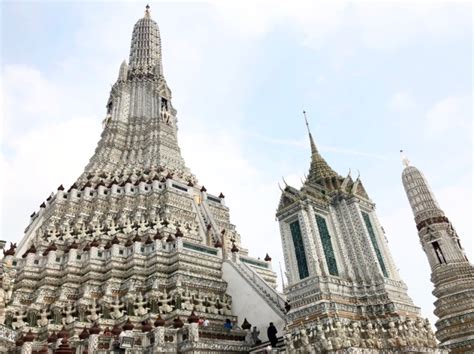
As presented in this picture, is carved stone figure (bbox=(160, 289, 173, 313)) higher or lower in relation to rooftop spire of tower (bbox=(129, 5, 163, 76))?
lower

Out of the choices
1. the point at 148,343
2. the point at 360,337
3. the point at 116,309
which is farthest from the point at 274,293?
the point at 116,309

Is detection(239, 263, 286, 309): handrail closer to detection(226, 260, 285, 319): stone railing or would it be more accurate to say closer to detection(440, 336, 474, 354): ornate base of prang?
detection(226, 260, 285, 319): stone railing

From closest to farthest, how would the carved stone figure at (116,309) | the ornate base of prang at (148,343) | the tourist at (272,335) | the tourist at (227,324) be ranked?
the ornate base of prang at (148,343), the tourist at (272,335), the tourist at (227,324), the carved stone figure at (116,309)

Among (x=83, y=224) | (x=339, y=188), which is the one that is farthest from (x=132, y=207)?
(x=339, y=188)

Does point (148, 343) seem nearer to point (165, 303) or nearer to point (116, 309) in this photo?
point (165, 303)

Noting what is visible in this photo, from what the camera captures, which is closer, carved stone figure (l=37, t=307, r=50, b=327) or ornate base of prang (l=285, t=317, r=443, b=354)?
ornate base of prang (l=285, t=317, r=443, b=354)

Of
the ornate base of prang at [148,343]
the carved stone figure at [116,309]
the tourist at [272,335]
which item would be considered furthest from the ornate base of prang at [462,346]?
the carved stone figure at [116,309]

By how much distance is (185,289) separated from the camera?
22.6m

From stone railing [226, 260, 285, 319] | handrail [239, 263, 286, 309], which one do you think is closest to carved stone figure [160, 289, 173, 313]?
stone railing [226, 260, 285, 319]

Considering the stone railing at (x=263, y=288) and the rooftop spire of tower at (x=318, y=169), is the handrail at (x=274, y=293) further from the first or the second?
the rooftop spire of tower at (x=318, y=169)

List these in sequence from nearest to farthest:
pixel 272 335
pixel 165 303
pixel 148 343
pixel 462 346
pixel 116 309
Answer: pixel 148 343
pixel 272 335
pixel 462 346
pixel 116 309
pixel 165 303

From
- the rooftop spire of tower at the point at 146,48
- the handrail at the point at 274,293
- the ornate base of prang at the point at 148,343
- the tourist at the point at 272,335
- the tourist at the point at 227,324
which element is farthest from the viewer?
the rooftop spire of tower at the point at 146,48

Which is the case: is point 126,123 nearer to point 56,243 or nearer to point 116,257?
point 56,243

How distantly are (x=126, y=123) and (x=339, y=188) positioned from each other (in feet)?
105
